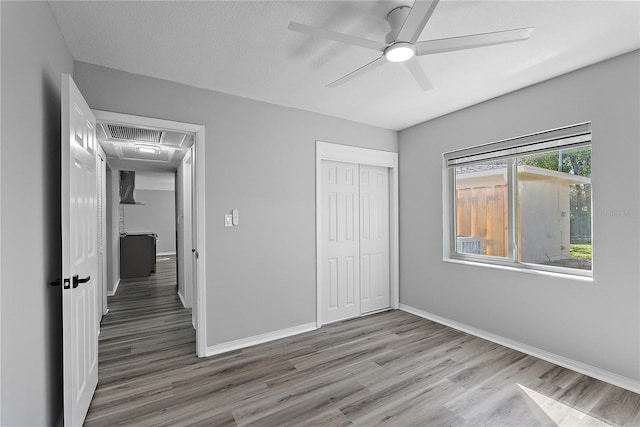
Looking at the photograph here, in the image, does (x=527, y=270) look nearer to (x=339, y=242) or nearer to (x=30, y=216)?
(x=339, y=242)

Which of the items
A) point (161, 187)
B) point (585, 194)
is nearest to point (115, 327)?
point (585, 194)

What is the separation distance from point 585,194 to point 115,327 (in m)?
5.09

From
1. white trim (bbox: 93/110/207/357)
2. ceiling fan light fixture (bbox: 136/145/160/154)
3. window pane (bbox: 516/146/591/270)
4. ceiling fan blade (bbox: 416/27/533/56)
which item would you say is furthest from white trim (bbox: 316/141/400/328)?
ceiling fan light fixture (bbox: 136/145/160/154)

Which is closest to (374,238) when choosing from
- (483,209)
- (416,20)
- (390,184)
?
(390,184)

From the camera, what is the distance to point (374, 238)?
420cm

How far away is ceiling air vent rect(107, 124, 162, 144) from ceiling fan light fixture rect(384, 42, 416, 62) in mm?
2449

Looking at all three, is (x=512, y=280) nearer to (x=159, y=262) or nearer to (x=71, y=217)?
(x=71, y=217)

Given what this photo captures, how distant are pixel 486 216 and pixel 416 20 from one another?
2.57m

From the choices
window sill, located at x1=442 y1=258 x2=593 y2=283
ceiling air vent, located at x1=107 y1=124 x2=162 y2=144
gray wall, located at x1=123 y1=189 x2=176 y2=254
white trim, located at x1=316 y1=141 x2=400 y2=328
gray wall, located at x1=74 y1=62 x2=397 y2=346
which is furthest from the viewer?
gray wall, located at x1=123 y1=189 x2=176 y2=254

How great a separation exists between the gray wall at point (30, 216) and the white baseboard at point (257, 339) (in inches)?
48.1

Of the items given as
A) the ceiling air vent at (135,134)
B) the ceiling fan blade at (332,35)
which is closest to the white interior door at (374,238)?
the ceiling fan blade at (332,35)

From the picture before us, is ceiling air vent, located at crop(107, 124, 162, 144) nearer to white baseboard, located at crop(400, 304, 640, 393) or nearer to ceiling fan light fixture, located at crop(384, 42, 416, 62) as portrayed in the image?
ceiling fan light fixture, located at crop(384, 42, 416, 62)

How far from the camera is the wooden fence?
329 centimetres

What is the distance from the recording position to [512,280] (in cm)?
305
